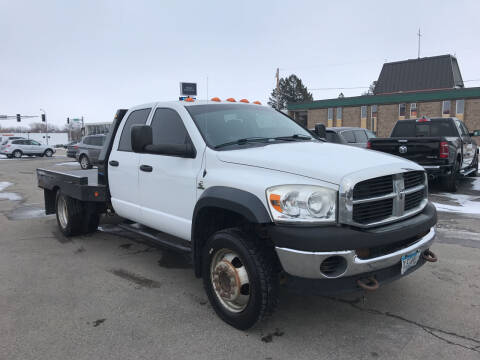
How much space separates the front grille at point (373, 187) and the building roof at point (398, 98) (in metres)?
39.4

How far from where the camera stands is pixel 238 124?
4.11 metres

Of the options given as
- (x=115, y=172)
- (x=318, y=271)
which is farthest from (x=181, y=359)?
(x=115, y=172)

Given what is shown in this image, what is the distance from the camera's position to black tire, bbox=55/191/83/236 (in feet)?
19.8

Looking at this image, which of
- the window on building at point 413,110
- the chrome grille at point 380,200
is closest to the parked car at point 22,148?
the chrome grille at point 380,200

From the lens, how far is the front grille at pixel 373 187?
9.48 ft

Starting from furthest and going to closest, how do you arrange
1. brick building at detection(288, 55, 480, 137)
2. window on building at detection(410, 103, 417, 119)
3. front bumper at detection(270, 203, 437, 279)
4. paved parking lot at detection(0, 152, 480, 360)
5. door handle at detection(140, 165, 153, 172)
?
1. window on building at detection(410, 103, 417, 119)
2. brick building at detection(288, 55, 480, 137)
3. door handle at detection(140, 165, 153, 172)
4. paved parking lot at detection(0, 152, 480, 360)
5. front bumper at detection(270, 203, 437, 279)

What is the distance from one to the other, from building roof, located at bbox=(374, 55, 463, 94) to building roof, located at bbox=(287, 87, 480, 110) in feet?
32.9

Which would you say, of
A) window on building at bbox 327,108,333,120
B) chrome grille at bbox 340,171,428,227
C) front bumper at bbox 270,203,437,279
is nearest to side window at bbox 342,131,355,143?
chrome grille at bbox 340,171,428,227

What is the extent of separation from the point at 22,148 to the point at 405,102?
3570 centimetres

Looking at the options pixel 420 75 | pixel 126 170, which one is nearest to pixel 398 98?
pixel 420 75

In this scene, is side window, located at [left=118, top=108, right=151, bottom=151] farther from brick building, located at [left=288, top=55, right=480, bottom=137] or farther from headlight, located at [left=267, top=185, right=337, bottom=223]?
brick building, located at [left=288, top=55, right=480, bottom=137]

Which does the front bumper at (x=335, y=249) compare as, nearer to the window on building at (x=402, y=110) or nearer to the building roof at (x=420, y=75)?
the window on building at (x=402, y=110)

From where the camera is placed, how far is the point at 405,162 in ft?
11.3

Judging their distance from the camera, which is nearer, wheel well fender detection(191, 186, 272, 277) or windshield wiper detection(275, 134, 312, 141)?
wheel well fender detection(191, 186, 272, 277)
